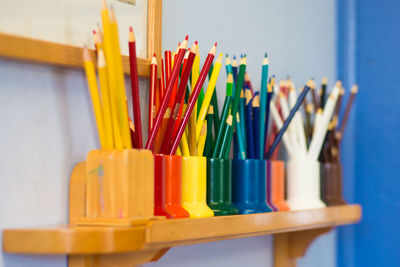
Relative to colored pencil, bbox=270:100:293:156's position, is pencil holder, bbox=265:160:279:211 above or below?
below

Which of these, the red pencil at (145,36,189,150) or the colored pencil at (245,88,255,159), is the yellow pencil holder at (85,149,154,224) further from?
the colored pencil at (245,88,255,159)

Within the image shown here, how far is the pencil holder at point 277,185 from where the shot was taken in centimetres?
66

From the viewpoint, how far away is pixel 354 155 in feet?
3.03

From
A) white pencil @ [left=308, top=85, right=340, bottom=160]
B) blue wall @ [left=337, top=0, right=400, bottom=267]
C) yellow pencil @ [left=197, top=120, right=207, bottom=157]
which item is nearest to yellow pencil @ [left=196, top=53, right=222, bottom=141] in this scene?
yellow pencil @ [left=197, top=120, right=207, bottom=157]

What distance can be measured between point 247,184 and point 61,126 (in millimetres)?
223

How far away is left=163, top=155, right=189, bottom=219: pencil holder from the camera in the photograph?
20.1 inches

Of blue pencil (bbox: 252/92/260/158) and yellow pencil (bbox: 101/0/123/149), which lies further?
blue pencil (bbox: 252/92/260/158)

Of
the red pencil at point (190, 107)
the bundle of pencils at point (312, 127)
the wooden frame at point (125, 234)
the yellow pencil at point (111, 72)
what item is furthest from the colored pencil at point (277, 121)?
the yellow pencil at point (111, 72)

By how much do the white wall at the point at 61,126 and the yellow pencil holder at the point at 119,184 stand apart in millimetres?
38

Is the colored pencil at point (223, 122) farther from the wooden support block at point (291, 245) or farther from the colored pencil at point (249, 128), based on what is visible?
the wooden support block at point (291, 245)

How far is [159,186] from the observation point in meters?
0.49

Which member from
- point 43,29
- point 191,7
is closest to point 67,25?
point 43,29

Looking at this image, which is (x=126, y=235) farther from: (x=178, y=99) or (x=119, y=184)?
(x=178, y=99)

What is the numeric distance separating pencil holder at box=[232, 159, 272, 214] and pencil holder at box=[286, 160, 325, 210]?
0.33 feet
